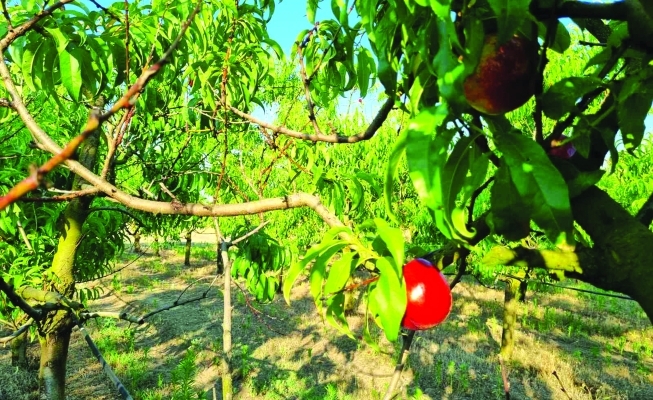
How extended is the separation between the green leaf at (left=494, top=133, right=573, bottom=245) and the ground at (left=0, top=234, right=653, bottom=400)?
14.8ft

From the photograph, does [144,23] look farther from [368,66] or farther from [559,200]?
[559,200]

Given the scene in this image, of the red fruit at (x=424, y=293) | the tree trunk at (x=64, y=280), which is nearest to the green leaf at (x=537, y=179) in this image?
the red fruit at (x=424, y=293)

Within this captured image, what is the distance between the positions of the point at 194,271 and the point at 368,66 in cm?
1957

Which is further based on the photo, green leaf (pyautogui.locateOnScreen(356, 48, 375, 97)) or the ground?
the ground

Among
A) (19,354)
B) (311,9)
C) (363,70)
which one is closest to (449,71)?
(363,70)

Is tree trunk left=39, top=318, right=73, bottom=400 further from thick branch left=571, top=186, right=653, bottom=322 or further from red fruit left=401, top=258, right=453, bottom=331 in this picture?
thick branch left=571, top=186, right=653, bottom=322

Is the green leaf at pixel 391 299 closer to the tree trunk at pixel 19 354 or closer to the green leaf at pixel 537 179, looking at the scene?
the green leaf at pixel 537 179

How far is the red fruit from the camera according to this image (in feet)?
2.95

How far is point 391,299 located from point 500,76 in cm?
36

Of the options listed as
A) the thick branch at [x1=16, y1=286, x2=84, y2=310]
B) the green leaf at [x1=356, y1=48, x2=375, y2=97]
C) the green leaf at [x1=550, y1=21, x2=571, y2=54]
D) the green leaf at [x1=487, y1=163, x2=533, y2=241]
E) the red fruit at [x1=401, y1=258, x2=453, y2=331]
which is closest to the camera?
the green leaf at [x1=487, y1=163, x2=533, y2=241]

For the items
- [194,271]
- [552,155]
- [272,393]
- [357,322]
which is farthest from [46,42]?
[194,271]

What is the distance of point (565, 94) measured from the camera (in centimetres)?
63

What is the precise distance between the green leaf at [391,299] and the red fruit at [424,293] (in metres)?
0.22

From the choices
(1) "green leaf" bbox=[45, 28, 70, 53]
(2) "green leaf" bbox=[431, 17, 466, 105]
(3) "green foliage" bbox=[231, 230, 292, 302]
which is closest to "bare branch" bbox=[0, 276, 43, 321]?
(1) "green leaf" bbox=[45, 28, 70, 53]
